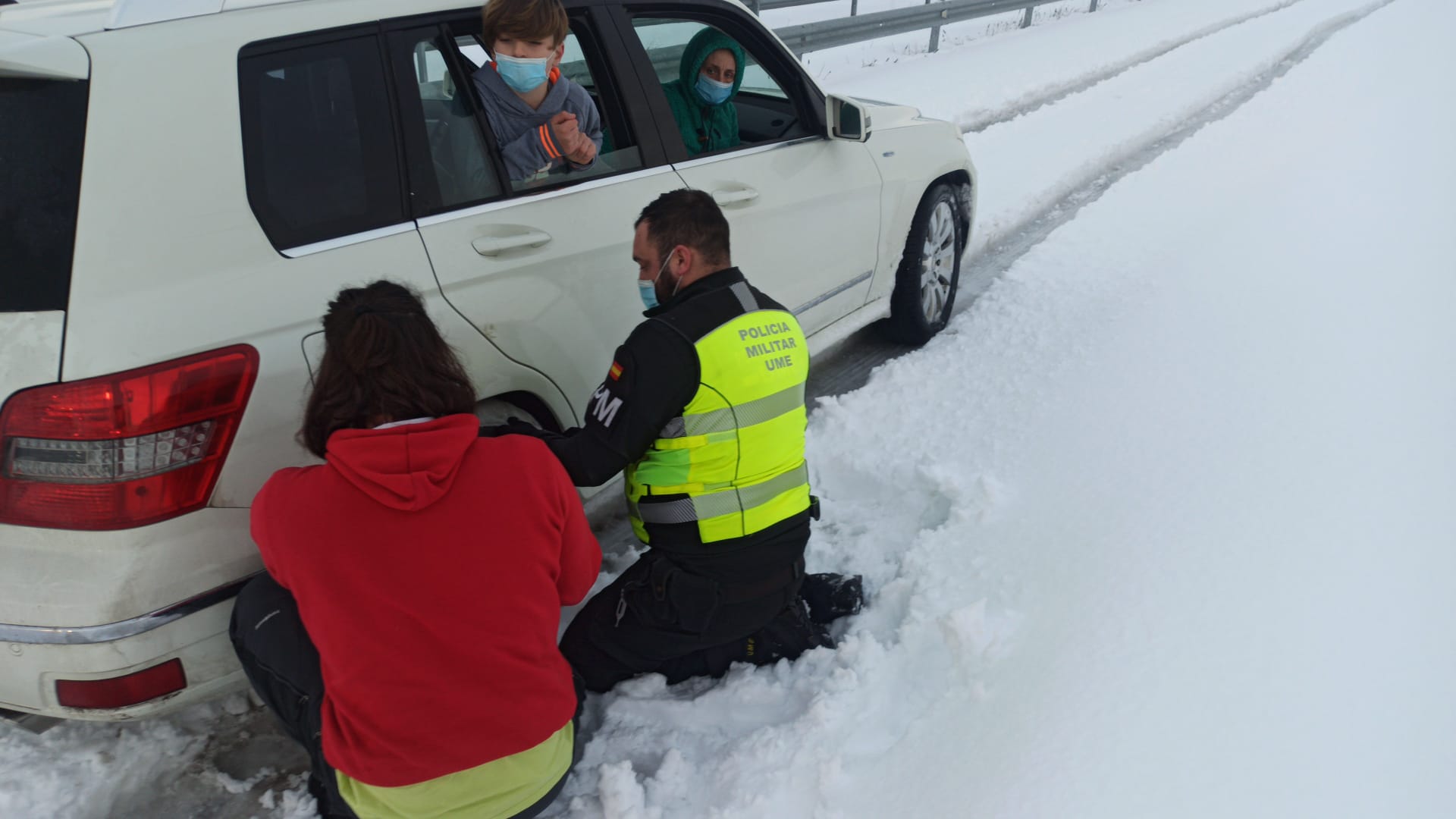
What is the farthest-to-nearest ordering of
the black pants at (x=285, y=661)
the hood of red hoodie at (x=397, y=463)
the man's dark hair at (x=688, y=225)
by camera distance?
the man's dark hair at (x=688, y=225)
the black pants at (x=285, y=661)
the hood of red hoodie at (x=397, y=463)

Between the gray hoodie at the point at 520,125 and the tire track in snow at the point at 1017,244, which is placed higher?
the gray hoodie at the point at 520,125

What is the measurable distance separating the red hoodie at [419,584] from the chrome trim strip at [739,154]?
138cm

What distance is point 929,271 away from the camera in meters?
4.32

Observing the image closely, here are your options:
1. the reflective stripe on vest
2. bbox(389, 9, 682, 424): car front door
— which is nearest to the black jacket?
the reflective stripe on vest

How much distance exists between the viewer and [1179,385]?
3.80 m

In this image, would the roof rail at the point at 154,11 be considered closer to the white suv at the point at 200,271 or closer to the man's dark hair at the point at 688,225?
the white suv at the point at 200,271

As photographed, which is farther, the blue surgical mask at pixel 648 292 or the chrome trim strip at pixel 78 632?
the blue surgical mask at pixel 648 292

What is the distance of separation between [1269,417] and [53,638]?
3819 millimetres

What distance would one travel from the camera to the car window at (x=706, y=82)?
321cm

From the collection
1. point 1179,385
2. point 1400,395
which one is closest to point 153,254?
point 1179,385

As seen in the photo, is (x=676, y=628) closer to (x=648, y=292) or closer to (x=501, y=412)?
(x=501, y=412)

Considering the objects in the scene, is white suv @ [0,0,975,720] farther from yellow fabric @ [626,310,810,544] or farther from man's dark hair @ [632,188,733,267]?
yellow fabric @ [626,310,810,544]

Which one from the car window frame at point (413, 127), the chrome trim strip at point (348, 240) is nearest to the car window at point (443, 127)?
the car window frame at point (413, 127)

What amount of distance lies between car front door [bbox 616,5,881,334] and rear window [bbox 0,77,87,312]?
155 centimetres
